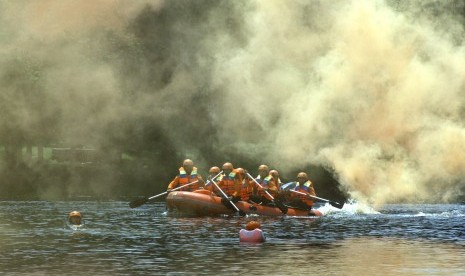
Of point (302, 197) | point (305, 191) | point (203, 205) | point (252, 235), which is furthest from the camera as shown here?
point (305, 191)

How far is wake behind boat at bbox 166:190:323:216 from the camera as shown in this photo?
64.4 m

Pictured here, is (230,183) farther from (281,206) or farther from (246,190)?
(281,206)

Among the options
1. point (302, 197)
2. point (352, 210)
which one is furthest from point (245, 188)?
point (352, 210)

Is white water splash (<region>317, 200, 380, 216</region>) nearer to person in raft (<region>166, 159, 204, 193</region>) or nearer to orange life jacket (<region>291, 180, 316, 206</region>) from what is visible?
orange life jacket (<region>291, 180, 316, 206</region>)

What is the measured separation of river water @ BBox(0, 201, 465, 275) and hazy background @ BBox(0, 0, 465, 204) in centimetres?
1264

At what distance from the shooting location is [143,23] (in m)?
89.3

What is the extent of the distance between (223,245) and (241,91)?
47.2m

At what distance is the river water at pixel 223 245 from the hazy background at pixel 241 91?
41.5 ft

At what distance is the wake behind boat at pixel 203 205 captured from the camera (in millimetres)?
64438

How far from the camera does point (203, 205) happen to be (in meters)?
64.7

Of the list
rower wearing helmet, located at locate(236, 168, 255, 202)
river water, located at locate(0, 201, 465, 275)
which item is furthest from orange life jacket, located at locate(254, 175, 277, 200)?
river water, located at locate(0, 201, 465, 275)

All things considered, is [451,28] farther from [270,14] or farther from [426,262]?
[426,262]

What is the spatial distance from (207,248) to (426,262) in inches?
355

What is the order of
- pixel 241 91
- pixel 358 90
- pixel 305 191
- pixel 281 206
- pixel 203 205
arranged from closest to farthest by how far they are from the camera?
pixel 203 205 → pixel 281 206 → pixel 305 191 → pixel 358 90 → pixel 241 91
